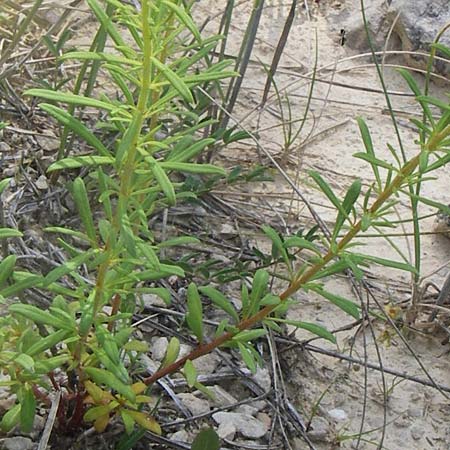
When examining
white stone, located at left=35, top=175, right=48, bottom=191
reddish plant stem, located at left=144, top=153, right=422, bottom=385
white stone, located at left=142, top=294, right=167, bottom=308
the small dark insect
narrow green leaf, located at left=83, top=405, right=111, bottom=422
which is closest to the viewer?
reddish plant stem, located at left=144, top=153, right=422, bottom=385

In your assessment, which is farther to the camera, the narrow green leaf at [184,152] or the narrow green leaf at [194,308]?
the narrow green leaf at [194,308]

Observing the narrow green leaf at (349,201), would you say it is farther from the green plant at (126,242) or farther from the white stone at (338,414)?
the white stone at (338,414)

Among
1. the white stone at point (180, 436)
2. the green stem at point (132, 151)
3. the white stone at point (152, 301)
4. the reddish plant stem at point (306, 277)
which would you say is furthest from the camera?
the white stone at point (152, 301)

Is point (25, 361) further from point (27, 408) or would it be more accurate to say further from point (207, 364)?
point (207, 364)

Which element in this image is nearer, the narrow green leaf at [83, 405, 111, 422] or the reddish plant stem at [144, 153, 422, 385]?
the reddish plant stem at [144, 153, 422, 385]

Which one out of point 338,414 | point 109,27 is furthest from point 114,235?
point 338,414

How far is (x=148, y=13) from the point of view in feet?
3.29

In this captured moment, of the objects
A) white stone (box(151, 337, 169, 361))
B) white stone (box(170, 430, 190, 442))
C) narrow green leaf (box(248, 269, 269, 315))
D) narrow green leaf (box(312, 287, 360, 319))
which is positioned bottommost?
white stone (box(170, 430, 190, 442))

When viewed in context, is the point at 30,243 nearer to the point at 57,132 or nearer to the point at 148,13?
the point at 57,132

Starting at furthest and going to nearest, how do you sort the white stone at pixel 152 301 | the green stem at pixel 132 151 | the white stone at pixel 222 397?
the white stone at pixel 152 301 < the white stone at pixel 222 397 < the green stem at pixel 132 151

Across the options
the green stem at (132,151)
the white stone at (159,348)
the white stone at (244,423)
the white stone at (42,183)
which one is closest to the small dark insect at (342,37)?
the white stone at (42,183)

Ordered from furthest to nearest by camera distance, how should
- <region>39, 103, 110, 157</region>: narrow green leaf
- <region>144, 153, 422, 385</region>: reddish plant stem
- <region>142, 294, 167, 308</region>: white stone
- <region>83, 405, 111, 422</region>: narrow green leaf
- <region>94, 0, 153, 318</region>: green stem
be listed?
<region>142, 294, 167, 308</region>: white stone
<region>83, 405, 111, 422</region>: narrow green leaf
<region>144, 153, 422, 385</region>: reddish plant stem
<region>39, 103, 110, 157</region>: narrow green leaf
<region>94, 0, 153, 318</region>: green stem

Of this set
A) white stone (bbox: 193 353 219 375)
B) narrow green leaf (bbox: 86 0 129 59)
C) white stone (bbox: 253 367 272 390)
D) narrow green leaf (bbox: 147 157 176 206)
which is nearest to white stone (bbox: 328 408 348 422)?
white stone (bbox: 253 367 272 390)

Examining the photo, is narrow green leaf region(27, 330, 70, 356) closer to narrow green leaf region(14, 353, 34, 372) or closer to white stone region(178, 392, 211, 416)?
narrow green leaf region(14, 353, 34, 372)
